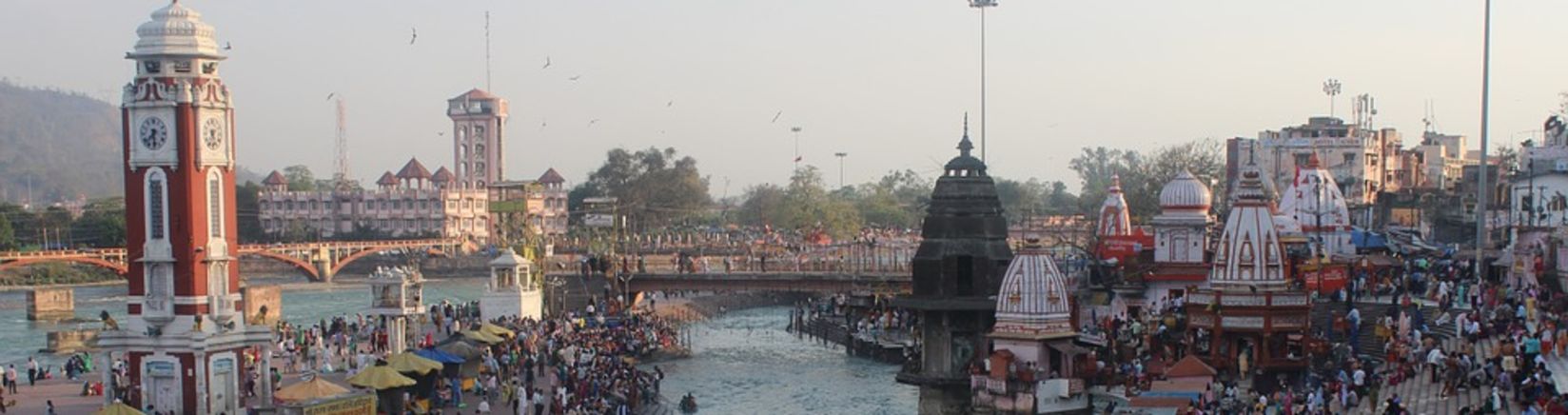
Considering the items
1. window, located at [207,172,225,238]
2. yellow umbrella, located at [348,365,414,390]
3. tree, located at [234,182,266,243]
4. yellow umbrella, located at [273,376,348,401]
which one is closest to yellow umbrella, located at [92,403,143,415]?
yellow umbrella, located at [273,376,348,401]

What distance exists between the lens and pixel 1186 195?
45.9 metres

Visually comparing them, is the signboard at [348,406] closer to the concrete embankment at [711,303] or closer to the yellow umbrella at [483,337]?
the yellow umbrella at [483,337]

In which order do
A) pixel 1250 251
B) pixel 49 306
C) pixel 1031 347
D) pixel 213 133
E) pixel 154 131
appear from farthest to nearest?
pixel 49 306, pixel 1250 251, pixel 213 133, pixel 154 131, pixel 1031 347

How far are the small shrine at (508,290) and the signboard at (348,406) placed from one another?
24471 millimetres

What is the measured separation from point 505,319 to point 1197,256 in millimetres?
20436

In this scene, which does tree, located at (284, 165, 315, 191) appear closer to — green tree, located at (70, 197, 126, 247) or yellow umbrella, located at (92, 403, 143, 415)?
green tree, located at (70, 197, 126, 247)

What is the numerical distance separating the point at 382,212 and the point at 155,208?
380 feet

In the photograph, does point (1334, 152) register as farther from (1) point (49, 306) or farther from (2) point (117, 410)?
(2) point (117, 410)

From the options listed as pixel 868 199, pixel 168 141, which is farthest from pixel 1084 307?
pixel 868 199

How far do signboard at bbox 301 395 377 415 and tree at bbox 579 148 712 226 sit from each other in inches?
3948

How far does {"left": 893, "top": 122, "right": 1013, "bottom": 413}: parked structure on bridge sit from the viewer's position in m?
25.5

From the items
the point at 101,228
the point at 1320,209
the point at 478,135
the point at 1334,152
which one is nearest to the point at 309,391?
the point at 1320,209

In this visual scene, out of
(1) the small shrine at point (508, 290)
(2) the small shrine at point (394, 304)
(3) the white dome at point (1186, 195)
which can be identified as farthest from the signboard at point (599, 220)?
(2) the small shrine at point (394, 304)

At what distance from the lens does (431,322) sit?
5481 cm
